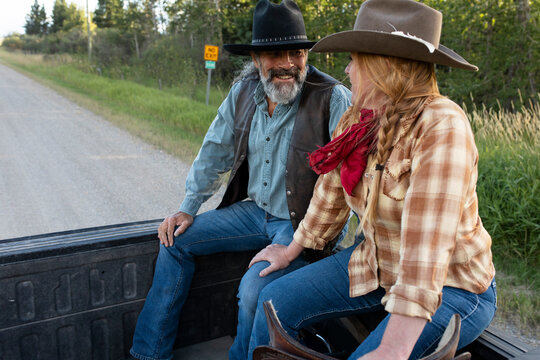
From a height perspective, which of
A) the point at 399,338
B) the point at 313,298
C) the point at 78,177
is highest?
the point at 399,338

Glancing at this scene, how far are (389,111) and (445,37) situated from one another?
27.5ft

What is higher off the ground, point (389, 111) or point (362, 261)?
point (389, 111)

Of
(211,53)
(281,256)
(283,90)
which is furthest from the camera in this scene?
(211,53)

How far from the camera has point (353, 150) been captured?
5.69 ft

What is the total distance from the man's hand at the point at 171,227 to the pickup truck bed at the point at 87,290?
0.05 m

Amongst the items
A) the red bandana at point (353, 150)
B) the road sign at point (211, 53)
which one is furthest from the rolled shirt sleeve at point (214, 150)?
the road sign at point (211, 53)

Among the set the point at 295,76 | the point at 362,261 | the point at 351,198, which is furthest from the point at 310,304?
the point at 295,76

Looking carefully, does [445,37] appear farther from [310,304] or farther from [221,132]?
[310,304]

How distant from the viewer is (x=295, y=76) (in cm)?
253

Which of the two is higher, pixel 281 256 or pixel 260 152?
pixel 260 152

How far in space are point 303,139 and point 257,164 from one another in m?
0.31

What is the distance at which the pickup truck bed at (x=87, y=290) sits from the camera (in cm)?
197

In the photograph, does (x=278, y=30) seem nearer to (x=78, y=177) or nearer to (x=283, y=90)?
(x=283, y=90)

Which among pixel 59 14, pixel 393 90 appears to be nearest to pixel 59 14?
pixel 59 14
